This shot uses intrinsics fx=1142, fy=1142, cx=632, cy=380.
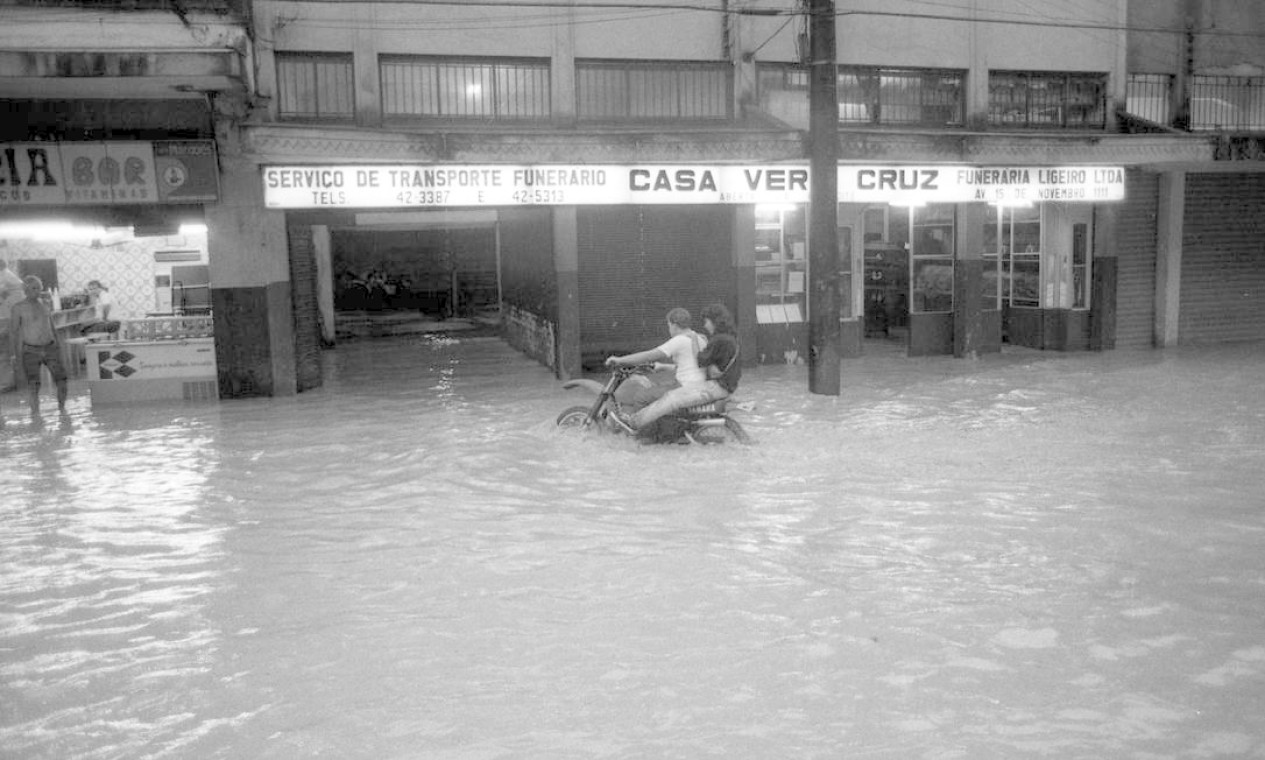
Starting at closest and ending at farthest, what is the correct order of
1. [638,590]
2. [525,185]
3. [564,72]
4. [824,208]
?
1. [638,590]
2. [824,208]
3. [525,185]
4. [564,72]

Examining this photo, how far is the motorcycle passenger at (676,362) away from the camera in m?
11.8

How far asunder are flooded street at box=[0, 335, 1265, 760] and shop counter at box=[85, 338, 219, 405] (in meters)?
2.66

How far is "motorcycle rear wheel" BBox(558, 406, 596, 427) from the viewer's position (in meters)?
13.0

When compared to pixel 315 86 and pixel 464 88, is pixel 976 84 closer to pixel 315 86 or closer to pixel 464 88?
pixel 464 88

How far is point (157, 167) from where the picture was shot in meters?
15.7

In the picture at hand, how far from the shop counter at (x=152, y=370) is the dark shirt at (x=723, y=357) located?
8.35 metres

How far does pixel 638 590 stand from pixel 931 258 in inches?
601

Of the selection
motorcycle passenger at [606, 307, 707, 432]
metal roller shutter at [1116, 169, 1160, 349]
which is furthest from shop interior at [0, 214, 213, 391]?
metal roller shutter at [1116, 169, 1160, 349]

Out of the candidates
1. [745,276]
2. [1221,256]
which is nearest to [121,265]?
[745,276]

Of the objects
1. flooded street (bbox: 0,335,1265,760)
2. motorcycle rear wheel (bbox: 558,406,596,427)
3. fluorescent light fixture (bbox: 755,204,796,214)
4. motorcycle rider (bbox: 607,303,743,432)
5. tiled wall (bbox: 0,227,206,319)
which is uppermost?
fluorescent light fixture (bbox: 755,204,796,214)

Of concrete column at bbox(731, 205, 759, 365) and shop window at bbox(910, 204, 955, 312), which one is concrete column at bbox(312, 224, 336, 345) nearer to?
concrete column at bbox(731, 205, 759, 365)

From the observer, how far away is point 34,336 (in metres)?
15.4

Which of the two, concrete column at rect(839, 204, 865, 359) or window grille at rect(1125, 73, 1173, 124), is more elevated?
window grille at rect(1125, 73, 1173, 124)

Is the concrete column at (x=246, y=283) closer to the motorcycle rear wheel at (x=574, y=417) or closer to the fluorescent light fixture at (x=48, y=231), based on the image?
the fluorescent light fixture at (x=48, y=231)
